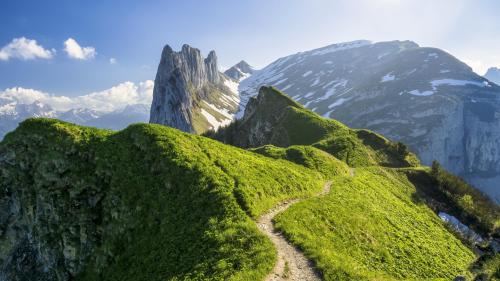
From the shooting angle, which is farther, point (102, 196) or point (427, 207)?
point (427, 207)

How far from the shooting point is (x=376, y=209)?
3544 cm

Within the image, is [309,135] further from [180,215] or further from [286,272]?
[286,272]

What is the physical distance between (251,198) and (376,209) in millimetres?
16113

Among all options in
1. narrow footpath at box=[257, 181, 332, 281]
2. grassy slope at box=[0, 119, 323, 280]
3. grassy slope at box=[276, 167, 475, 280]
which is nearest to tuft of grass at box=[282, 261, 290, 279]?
narrow footpath at box=[257, 181, 332, 281]

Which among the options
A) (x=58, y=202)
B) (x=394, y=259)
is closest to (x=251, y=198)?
(x=394, y=259)

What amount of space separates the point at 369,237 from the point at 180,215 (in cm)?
1666

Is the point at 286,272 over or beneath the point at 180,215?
beneath

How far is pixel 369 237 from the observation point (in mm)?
27688

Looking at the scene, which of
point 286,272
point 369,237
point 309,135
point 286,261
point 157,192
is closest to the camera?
point 286,272

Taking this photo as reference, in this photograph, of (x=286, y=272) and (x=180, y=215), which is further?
(x=180, y=215)

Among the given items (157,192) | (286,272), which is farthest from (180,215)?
(286,272)

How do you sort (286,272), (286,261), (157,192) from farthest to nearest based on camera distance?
(157,192), (286,261), (286,272)

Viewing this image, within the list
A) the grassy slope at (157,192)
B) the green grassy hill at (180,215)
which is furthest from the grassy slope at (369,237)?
the grassy slope at (157,192)

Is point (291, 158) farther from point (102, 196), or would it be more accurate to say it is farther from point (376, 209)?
point (102, 196)
